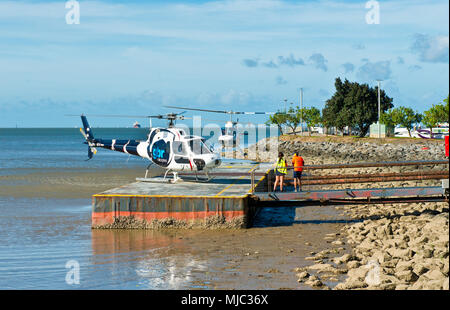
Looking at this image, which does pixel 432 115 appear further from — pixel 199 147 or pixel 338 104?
pixel 199 147

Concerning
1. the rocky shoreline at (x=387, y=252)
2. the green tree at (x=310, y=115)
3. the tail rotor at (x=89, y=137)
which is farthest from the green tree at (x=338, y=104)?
the rocky shoreline at (x=387, y=252)

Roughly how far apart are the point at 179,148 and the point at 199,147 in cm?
100

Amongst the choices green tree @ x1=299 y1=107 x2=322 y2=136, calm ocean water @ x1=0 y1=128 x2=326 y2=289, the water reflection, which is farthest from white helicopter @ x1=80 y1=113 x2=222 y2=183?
green tree @ x1=299 y1=107 x2=322 y2=136

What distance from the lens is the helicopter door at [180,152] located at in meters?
25.1

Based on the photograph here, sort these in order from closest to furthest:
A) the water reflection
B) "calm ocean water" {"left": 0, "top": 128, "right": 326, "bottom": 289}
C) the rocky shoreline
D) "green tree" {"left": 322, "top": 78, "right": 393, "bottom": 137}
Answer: the rocky shoreline, "calm ocean water" {"left": 0, "top": 128, "right": 326, "bottom": 289}, the water reflection, "green tree" {"left": 322, "top": 78, "right": 393, "bottom": 137}

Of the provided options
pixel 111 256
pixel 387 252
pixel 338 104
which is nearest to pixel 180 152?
pixel 111 256

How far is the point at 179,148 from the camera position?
83.0 feet

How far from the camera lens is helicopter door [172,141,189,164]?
25.1 meters

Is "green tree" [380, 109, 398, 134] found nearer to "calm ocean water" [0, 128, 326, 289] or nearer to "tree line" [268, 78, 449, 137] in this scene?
"tree line" [268, 78, 449, 137]

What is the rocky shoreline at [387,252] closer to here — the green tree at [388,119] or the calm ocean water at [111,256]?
the calm ocean water at [111,256]

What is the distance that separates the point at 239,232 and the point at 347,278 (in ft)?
23.5

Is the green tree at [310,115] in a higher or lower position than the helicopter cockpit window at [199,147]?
higher

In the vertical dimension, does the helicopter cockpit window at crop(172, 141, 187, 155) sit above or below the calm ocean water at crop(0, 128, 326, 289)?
above
